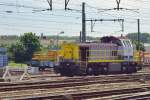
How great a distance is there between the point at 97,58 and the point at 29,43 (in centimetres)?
3867

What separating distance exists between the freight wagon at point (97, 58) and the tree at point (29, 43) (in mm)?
31931

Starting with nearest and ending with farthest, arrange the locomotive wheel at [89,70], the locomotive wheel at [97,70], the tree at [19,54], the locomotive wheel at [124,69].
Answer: the locomotive wheel at [89,70] → the locomotive wheel at [97,70] → the locomotive wheel at [124,69] → the tree at [19,54]

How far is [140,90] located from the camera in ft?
59.2

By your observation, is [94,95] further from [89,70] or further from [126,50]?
[126,50]

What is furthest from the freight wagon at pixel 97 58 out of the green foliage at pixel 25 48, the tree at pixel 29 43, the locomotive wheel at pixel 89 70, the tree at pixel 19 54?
the tree at pixel 29 43

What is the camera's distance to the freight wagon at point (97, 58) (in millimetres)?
29319

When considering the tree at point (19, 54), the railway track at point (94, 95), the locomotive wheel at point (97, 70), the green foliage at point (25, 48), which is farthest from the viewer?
the green foliage at point (25, 48)

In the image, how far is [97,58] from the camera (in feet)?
99.5

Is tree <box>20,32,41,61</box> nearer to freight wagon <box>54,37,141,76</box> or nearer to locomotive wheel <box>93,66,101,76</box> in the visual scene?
freight wagon <box>54,37,141,76</box>

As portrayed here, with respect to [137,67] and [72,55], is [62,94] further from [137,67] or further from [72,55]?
[137,67]

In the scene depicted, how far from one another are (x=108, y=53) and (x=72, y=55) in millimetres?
3069

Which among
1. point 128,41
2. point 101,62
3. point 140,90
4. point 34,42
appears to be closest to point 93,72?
point 101,62

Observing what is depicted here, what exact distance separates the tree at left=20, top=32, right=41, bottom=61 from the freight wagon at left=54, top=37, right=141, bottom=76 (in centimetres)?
3193

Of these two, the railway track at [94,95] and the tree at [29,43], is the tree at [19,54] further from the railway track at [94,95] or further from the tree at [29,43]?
the railway track at [94,95]
